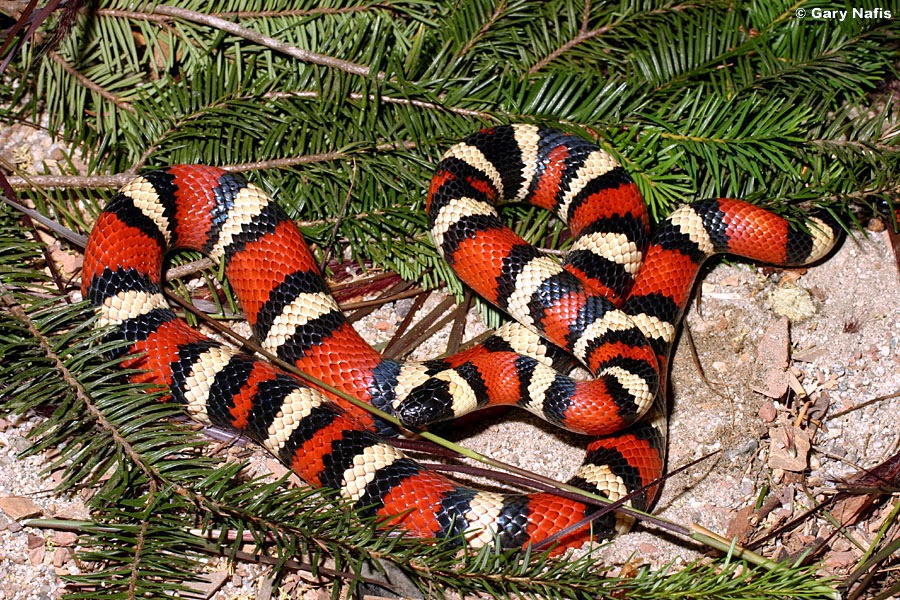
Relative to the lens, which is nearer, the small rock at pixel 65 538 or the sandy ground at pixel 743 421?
the small rock at pixel 65 538

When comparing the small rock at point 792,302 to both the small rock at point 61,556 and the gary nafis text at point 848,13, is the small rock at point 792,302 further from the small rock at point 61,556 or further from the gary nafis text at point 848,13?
the small rock at point 61,556

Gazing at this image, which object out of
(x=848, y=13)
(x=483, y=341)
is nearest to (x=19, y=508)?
(x=483, y=341)

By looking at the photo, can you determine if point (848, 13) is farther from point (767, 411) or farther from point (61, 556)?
point (61, 556)

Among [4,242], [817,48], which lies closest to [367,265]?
[4,242]

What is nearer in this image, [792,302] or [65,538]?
[65,538]

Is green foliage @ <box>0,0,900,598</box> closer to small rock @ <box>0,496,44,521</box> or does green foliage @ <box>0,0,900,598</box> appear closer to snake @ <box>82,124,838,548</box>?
snake @ <box>82,124,838,548</box>

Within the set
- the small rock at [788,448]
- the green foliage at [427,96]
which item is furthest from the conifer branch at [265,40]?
the small rock at [788,448]
